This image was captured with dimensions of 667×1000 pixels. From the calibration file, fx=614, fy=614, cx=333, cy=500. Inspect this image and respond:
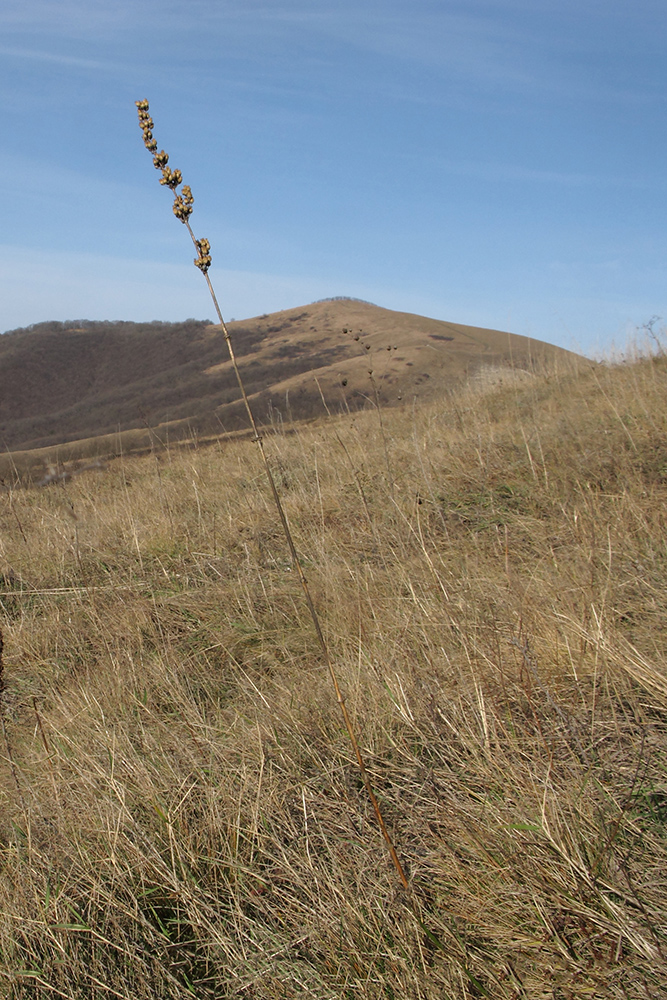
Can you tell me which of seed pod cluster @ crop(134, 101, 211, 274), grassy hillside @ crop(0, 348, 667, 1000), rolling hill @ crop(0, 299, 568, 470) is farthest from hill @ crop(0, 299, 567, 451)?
seed pod cluster @ crop(134, 101, 211, 274)

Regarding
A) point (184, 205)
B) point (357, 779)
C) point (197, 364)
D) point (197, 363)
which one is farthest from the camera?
point (197, 363)

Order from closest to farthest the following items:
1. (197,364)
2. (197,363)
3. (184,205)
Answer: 1. (184,205)
2. (197,364)
3. (197,363)

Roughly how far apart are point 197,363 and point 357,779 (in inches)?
1534

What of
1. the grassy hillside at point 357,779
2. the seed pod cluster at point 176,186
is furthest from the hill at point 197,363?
the seed pod cluster at point 176,186

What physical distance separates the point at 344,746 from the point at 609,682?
2.58ft

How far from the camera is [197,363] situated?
38531 millimetres

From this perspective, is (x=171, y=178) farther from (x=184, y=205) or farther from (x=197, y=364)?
(x=197, y=364)

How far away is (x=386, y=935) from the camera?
121cm

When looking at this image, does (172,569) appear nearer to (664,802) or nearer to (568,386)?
(664,802)

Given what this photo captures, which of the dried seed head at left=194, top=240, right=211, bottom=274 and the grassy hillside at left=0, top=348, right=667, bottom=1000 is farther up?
the dried seed head at left=194, top=240, right=211, bottom=274

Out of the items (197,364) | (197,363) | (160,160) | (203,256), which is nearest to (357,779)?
(203,256)

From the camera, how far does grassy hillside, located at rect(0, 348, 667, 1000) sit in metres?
1.17

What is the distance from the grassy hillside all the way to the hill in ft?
51.4

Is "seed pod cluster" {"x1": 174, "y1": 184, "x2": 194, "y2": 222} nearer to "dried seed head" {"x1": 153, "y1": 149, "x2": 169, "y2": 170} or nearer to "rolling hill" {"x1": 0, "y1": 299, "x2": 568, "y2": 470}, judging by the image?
"dried seed head" {"x1": 153, "y1": 149, "x2": 169, "y2": 170}
